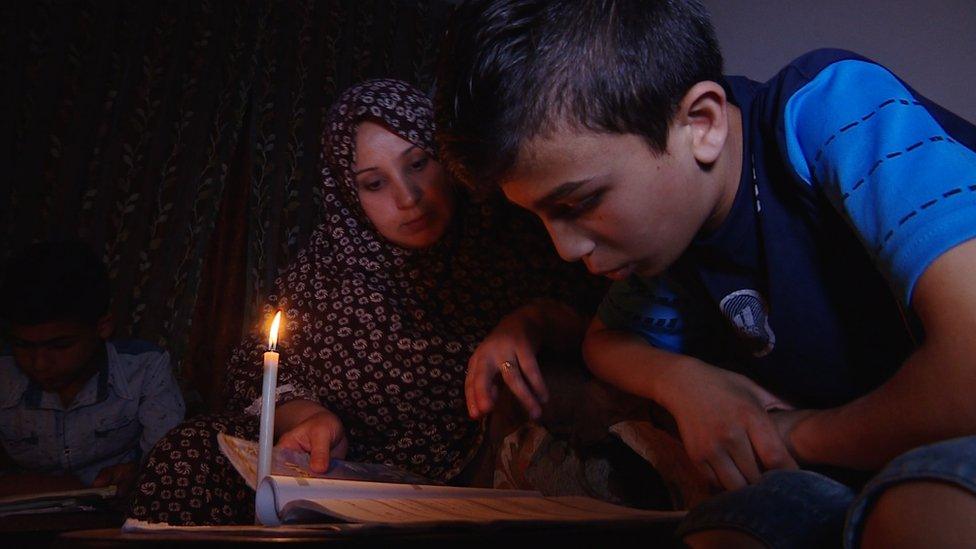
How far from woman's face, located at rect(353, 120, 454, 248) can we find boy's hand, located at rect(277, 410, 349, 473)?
0.39 meters

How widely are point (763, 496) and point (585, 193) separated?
A: 1.01 feet

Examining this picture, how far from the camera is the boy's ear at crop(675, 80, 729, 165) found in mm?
729

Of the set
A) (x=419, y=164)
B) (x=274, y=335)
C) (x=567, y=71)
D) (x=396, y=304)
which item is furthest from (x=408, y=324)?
(x=567, y=71)

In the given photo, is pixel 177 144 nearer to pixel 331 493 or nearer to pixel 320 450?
pixel 320 450

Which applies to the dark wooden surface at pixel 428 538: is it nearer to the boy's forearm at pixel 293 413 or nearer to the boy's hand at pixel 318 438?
the boy's hand at pixel 318 438

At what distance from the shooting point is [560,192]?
705 mm

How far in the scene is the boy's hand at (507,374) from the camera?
0.98m

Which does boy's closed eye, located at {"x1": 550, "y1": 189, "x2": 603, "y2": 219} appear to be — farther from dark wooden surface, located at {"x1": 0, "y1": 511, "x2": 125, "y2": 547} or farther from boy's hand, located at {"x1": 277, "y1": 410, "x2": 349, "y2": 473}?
dark wooden surface, located at {"x1": 0, "y1": 511, "x2": 125, "y2": 547}

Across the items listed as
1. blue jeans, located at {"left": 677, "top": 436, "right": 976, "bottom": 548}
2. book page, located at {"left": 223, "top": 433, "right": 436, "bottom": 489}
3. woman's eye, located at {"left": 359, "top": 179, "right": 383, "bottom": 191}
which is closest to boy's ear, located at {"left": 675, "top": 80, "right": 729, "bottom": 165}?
blue jeans, located at {"left": 677, "top": 436, "right": 976, "bottom": 548}

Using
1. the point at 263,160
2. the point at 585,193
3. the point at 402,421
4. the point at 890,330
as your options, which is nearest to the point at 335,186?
the point at 402,421

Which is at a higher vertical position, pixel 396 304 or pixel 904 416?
pixel 904 416

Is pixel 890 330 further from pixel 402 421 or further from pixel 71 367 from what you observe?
pixel 71 367

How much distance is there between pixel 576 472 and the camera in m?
1.00

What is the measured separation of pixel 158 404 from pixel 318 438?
1206mm
